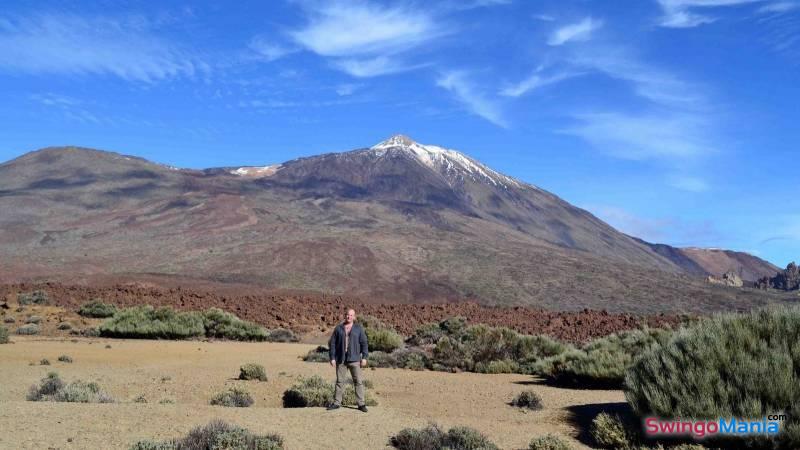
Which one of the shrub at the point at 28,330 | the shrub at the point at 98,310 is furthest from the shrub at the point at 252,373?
the shrub at the point at 98,310

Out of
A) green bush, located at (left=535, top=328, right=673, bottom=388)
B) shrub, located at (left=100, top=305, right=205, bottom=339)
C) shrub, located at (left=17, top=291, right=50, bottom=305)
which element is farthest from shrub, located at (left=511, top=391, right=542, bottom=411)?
shrub, located at (left=17, top=291, right=50, bottom=305)

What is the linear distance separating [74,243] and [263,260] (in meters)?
19.7

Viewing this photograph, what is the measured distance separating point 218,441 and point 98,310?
21.7 metres

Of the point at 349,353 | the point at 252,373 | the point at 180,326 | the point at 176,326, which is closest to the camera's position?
the point at 349,353

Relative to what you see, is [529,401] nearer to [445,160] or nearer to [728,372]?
[728,372]

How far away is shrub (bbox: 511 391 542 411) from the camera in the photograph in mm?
10781

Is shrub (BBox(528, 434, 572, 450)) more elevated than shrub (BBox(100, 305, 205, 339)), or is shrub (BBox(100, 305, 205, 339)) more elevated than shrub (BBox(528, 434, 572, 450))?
shrub (BBox(100, 305, 205, 339))

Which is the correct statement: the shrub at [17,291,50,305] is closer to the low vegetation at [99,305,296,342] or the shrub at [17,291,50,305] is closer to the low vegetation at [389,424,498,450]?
the low vegetation at [99,305,296,342]

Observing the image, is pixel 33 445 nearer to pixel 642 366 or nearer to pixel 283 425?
pixel 283 425

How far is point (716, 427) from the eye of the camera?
7.27 m

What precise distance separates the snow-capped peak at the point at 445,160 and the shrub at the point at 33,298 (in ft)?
388

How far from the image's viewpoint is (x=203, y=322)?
2489 cm

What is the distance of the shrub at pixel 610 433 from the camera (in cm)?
803

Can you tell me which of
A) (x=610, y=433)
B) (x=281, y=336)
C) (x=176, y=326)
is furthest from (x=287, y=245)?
(x=610, y=433)
